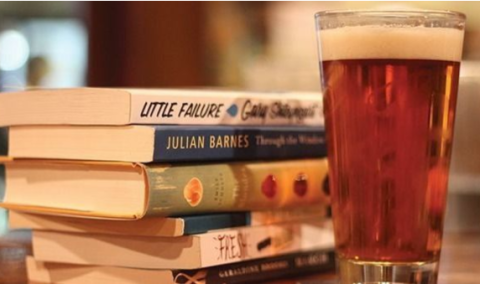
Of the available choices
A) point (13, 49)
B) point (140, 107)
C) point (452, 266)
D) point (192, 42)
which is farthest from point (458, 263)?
point (13, 49)

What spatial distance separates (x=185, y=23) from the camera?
89.7 inches

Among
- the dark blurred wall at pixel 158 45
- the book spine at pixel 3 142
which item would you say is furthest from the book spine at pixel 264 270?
the dark blurred wall at pixel 158 45

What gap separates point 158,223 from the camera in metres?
0.72

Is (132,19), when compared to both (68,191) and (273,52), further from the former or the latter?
(68,191)

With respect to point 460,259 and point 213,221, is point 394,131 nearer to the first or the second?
point 213,221

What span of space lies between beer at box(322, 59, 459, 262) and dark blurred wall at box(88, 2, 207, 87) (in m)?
1.56

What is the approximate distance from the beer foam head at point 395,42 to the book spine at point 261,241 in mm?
189

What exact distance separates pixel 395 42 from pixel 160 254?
10.6 inches

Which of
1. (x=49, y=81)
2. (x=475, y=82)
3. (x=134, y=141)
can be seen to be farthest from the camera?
(x=49, y=81)

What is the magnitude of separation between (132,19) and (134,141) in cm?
164

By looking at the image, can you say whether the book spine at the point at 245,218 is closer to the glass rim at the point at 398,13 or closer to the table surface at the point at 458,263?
the table surface at the point at 458,263

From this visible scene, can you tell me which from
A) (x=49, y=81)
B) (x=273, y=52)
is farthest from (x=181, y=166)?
(x=49, y=81)

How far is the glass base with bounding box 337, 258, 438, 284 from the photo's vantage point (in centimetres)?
71

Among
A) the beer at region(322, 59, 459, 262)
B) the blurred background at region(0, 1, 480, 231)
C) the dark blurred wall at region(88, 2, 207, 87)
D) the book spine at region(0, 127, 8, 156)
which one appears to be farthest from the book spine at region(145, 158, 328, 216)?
the dark blurred wall at region(88, 2, 207, 87)
